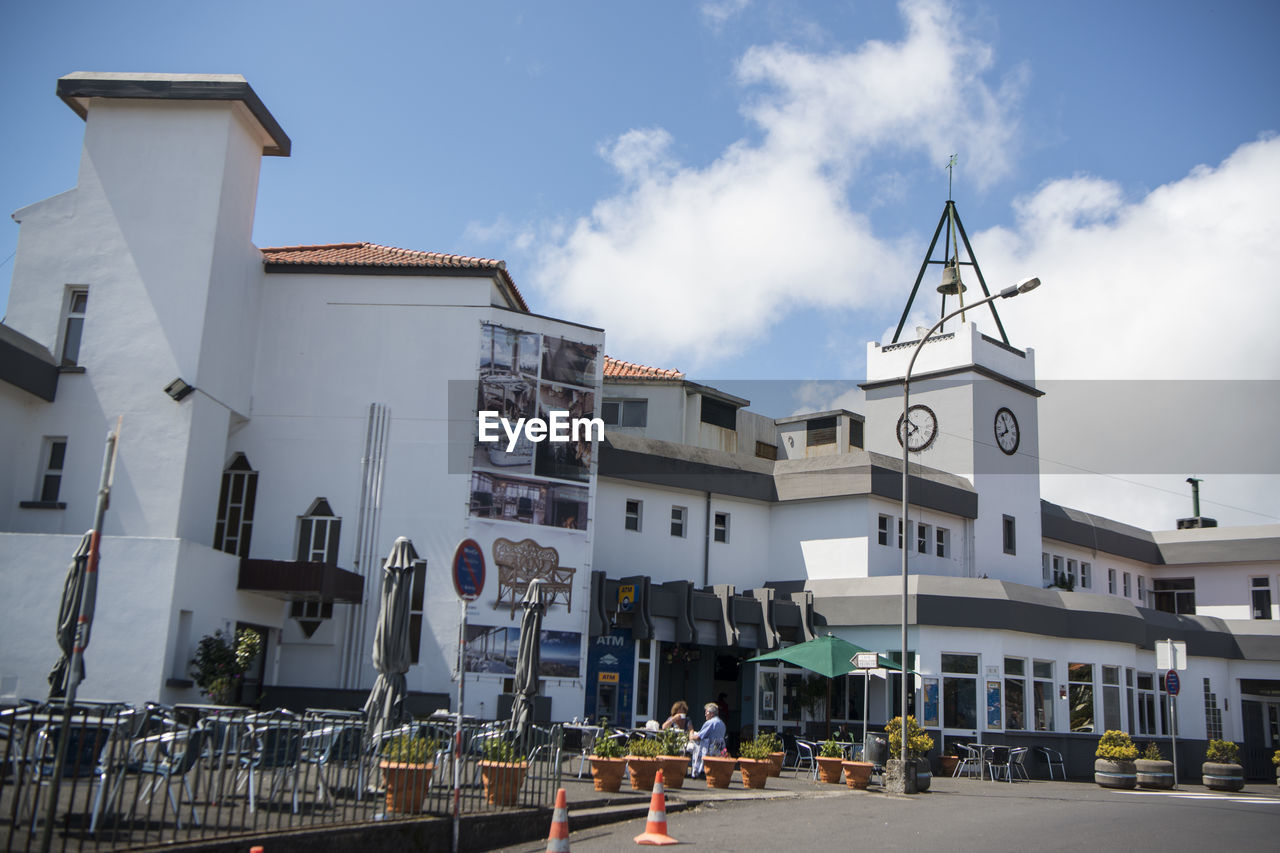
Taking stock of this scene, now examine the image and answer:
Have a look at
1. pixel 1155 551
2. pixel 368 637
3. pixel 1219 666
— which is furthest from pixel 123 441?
pixel 1155 551

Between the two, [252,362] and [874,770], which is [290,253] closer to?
[252,362]

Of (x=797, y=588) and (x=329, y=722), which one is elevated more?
(x=797, y=588)

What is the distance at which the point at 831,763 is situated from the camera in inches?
837

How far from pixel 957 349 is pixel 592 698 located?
17.6 metres

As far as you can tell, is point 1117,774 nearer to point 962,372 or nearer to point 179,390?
point 962,372

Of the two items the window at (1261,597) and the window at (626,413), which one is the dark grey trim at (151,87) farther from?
the window at (1261,597)

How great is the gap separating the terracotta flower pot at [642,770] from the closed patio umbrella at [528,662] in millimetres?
1921

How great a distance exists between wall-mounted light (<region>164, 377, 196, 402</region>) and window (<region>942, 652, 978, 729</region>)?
19.3 m

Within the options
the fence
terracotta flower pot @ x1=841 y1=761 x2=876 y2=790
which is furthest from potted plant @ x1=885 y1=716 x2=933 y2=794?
the fence

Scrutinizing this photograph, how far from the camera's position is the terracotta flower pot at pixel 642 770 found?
56.9 ft

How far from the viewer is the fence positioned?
364 inches

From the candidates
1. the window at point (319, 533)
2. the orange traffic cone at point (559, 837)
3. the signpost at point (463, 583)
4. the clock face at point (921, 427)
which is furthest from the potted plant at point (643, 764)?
the clock face at point (921, 427)

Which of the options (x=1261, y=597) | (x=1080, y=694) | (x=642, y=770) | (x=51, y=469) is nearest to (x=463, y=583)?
(x=642, y=770)

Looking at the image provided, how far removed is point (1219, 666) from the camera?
1467 inches
